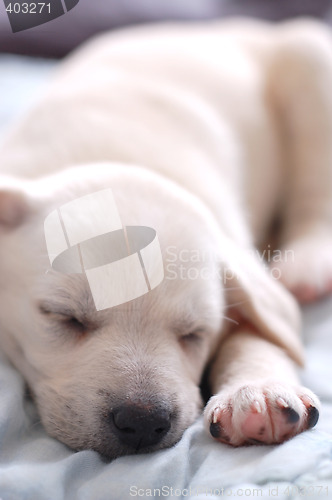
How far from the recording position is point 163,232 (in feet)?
4.68

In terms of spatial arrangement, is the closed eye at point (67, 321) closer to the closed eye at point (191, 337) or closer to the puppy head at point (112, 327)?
the puppy head at point (112, 327)

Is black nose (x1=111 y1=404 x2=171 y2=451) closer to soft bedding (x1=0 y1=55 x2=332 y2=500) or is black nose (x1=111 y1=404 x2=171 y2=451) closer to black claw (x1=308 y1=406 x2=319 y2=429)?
soft bedding (x1=0 y1=55 x2=332 y2=500)

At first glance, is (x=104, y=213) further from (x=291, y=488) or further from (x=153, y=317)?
(x=291, y=488)

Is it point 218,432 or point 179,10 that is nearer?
point 218,432

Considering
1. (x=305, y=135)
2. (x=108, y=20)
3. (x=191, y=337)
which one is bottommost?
(x=305, y=135)

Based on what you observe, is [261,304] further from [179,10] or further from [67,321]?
[179,10]

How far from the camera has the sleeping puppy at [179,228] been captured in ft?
4.21

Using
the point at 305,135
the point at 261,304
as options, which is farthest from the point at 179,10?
the point at 261,304

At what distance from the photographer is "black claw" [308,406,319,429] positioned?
1272mm

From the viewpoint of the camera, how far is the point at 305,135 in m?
2.66

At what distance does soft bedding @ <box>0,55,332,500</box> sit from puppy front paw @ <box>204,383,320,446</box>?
26mm

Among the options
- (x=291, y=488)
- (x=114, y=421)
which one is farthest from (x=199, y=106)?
(x=291, y=488)

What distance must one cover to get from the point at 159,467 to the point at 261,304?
628 mm

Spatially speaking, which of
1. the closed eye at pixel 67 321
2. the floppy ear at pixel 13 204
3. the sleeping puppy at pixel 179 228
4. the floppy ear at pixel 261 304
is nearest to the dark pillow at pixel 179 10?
the sleeping puppy at pixel 179 228
